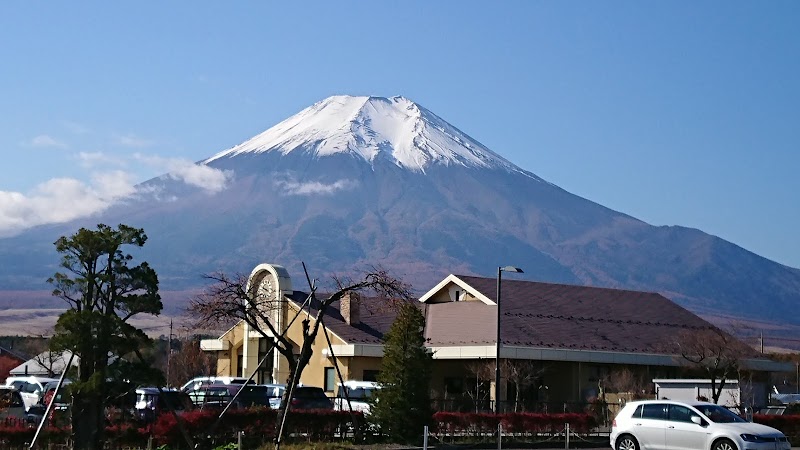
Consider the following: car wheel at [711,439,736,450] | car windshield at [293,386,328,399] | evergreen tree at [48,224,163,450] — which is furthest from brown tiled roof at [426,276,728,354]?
evergreen tree at [48,224,163,450]

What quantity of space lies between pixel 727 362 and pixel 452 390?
505 inches

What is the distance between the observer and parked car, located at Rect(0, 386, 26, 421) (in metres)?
41.9

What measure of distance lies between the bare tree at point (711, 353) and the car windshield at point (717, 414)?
21.5 m

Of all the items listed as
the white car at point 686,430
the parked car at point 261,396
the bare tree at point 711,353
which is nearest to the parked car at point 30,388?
the parked car at point 261,396

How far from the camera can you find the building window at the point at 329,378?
5659 cm

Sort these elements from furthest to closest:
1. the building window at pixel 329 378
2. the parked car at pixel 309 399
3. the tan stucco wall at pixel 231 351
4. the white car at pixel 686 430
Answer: the tan stucco wall at pixel 231 351 < the building window at pixel 329 378 < the parked car at pixel 309 399 < the white car at pixel 686 430

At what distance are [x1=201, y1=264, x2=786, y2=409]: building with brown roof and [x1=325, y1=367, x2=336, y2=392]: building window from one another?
5cm

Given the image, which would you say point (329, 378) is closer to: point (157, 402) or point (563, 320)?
point (563, 320)

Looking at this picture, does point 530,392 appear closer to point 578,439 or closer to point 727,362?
point 727,362

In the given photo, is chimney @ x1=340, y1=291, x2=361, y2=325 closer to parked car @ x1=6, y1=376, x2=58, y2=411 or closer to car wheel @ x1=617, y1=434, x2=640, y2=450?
parked car @ x1=6, y1=376, x2=58, y2=411

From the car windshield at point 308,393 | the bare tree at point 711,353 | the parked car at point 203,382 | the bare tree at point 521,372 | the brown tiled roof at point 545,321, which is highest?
the brown tiled roof at point 545,321

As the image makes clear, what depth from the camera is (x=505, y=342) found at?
53.7 meters

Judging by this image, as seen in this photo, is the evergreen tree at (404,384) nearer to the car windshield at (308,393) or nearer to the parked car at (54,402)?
the car windshield at (308,393)

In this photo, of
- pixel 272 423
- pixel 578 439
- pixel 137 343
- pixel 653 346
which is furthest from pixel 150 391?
pixel 653 346
